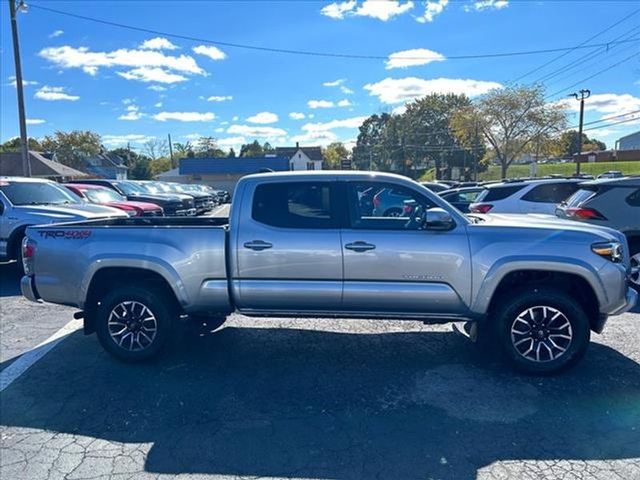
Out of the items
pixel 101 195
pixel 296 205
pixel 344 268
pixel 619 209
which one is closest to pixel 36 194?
pixel 101 195

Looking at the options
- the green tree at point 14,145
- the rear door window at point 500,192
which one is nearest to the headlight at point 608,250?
the rear door window at point 500,192

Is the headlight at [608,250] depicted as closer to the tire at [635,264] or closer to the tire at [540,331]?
the tire at [540,331]

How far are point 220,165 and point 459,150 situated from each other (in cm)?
3545

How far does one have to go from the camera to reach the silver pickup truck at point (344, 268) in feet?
13.3

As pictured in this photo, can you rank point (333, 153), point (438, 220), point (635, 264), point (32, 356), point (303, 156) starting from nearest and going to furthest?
point (438, 220) → point (32, 356) → point (635, 264) → point (303, 156) → point (333, 153)

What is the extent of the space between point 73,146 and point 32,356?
80.0 metres

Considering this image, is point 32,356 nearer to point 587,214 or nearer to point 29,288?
point 29,288

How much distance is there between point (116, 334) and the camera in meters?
4.46

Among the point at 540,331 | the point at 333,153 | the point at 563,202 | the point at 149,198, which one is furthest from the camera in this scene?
the point at 333,153

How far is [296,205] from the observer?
14.4ft

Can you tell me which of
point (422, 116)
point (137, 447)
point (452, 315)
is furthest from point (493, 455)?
point (422, 116)

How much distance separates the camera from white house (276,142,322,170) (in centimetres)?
8333

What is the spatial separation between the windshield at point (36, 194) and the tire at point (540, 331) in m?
8.91

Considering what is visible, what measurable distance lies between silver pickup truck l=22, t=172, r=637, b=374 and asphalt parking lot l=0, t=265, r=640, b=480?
430 mm
